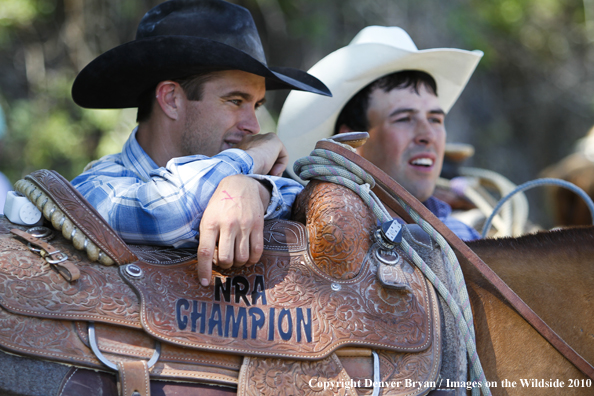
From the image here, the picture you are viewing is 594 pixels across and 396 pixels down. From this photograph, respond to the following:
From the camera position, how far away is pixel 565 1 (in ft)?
29.5

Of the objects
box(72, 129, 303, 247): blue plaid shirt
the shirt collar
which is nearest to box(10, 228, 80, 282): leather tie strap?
box(72, 129, 303, 247): blue plaid shirt

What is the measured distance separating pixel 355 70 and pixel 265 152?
114cm

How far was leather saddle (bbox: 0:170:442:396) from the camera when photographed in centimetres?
112

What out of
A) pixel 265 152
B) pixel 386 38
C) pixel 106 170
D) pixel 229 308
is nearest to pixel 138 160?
pixel 106 170

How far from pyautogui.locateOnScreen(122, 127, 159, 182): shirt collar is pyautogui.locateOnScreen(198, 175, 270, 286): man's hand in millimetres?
572

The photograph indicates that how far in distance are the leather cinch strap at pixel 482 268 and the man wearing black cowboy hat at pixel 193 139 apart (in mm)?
262

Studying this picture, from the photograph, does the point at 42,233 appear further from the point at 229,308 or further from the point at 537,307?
the point at 537,307

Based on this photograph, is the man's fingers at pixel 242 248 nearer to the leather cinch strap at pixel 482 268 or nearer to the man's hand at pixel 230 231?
the man's hand at pixel 230 231

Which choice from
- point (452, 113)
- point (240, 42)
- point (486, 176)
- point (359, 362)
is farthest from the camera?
point (452, 113)

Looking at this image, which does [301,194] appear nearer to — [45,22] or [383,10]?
[383,10]

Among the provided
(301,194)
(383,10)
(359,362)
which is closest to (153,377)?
(359,362)

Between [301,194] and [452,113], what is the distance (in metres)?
6.02

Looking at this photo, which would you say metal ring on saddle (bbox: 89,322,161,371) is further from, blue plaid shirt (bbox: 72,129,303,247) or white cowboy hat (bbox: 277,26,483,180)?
white cowboy hat (bbox: 277,26,483,180)

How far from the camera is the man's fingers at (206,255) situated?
1.22 meters
